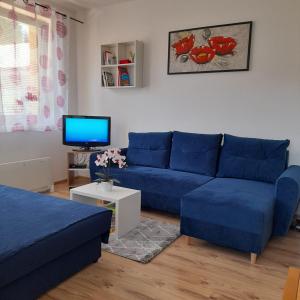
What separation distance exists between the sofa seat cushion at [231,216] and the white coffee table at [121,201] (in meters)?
0.51

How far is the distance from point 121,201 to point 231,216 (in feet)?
3.11

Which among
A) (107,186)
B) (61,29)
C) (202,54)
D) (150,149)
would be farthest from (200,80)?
(61,29)

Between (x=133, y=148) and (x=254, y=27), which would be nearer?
(x=254, y=27)

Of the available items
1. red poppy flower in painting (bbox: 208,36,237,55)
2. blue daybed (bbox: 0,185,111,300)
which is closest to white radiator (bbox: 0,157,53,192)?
blue daybed (bbox: 0,185,111,300)

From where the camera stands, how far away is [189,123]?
12.5ft

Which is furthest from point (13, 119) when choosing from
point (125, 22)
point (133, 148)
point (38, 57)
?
point (125, 22)

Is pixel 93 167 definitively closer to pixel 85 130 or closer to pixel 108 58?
pixel 85 130

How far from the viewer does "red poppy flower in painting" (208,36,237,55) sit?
3381 mm

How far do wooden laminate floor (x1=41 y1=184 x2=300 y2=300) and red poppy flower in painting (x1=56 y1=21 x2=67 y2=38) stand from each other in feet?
10.7

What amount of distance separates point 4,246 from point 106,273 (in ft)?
2.65

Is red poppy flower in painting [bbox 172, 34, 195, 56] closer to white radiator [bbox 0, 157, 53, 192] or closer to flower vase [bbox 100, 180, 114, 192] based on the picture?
flower vase [bbox 100, 180, 114, 192]

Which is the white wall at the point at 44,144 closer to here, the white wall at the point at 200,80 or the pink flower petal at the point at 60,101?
the white wall at the point at 200,80

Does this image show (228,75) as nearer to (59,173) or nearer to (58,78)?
(58,78)

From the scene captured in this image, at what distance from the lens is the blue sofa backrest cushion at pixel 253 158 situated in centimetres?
297
